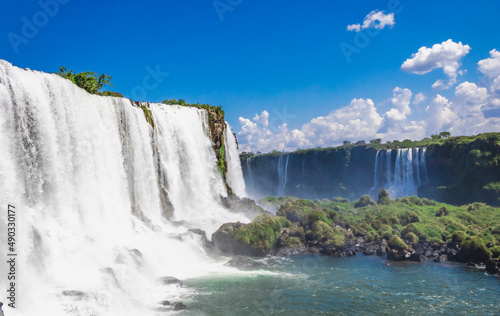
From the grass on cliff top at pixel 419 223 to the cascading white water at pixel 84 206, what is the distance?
7645 mm

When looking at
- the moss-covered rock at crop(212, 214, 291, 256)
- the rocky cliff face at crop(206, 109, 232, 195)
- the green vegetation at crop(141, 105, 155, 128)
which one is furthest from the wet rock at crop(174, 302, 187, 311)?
the rocky cliff face at crop(206, 109, 232, 195)

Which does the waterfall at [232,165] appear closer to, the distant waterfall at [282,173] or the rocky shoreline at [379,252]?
→ the rocky shoreline at [379,252]

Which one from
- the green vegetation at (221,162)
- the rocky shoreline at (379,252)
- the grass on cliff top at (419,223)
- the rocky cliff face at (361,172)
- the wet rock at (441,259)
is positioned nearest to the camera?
the rocky shoreline at (379,252)

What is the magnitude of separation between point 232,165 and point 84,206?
73.3 ft

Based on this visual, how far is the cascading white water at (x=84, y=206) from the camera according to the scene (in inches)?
514


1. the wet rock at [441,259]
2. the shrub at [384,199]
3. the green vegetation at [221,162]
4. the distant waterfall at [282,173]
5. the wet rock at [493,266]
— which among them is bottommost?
the wet rock at [441,259]

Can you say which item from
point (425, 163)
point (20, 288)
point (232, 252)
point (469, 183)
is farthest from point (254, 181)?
point (20, 288)

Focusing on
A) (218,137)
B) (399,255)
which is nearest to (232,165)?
(218,137)

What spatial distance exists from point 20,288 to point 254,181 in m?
65.4

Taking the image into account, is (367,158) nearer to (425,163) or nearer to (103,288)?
(425,163)

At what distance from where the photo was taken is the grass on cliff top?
77.2 ft

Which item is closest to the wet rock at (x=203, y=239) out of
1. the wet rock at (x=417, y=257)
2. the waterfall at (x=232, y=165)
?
the wet rock at (x=417, y=257)

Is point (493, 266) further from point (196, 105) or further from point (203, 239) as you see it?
point (196, 105)

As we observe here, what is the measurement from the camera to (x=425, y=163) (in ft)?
159
